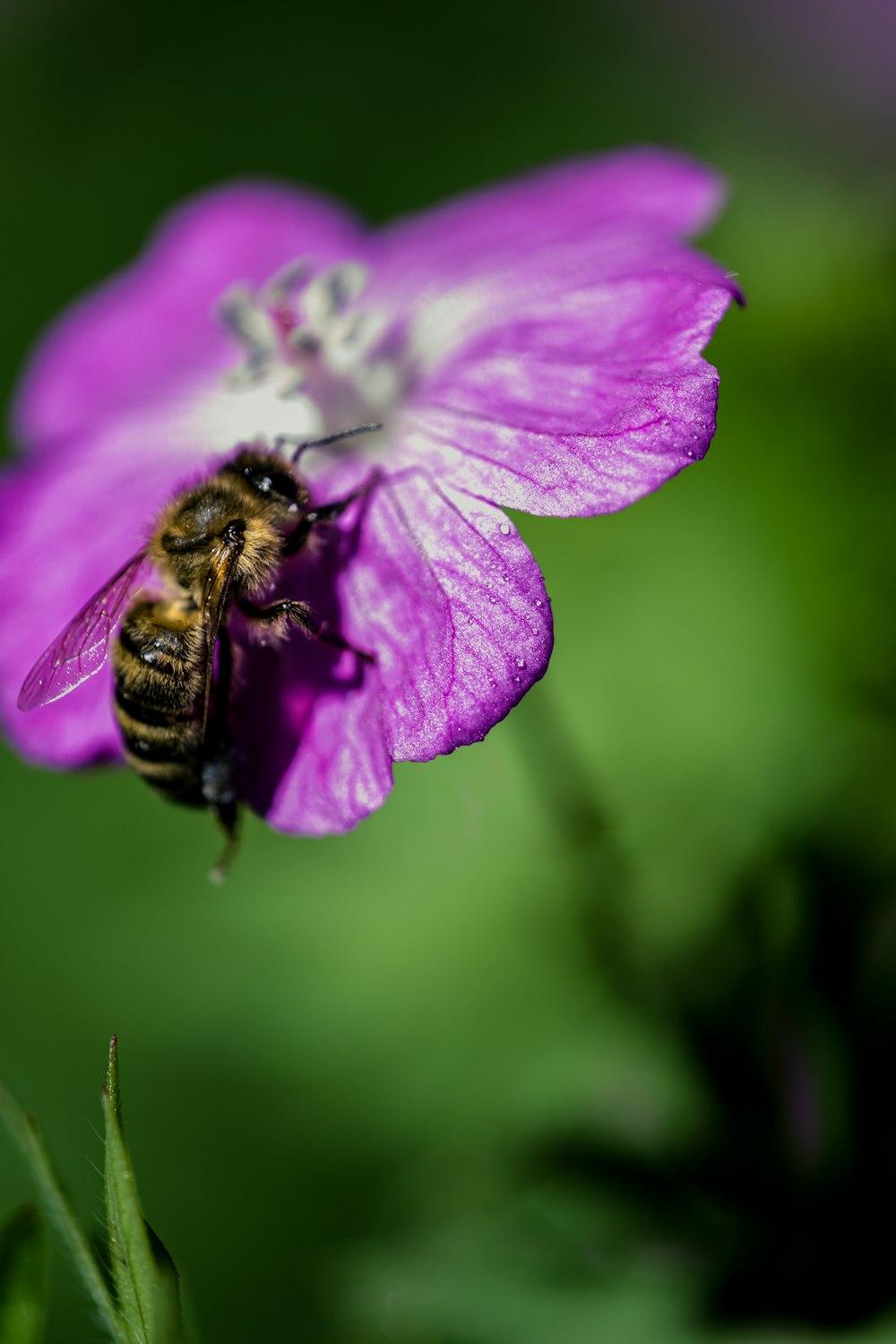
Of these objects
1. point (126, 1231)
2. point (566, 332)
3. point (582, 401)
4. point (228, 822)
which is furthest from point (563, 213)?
point (126, 1231)

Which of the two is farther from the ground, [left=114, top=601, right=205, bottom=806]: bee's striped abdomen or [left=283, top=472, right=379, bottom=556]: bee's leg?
[left=283, top=472, right=379, bottom=556]: bee's leg

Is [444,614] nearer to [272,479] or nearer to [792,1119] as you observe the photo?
[272,479]

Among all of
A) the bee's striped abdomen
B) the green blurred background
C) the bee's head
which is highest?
the bee's head

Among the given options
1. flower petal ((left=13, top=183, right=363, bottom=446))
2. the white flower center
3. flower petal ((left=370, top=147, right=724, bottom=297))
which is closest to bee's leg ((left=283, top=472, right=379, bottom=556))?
the white flower center

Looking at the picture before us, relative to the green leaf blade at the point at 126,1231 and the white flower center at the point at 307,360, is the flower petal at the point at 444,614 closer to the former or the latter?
the white flower center at the point at 307,360

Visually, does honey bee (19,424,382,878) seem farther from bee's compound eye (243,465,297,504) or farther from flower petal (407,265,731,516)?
flower petal (407,265,731,516)

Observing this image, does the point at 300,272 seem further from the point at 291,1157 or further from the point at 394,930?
the point at 291,1157

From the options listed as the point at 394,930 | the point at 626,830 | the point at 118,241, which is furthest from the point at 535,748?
the point at 118,241

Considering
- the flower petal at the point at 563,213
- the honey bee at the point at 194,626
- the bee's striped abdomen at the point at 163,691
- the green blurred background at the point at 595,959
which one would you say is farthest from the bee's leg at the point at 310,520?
the green blurred background at the point at 595,959
